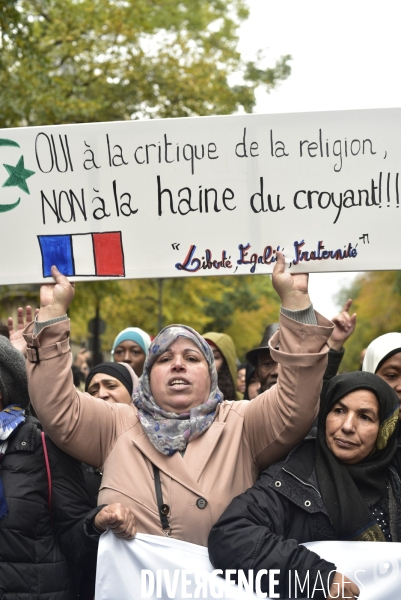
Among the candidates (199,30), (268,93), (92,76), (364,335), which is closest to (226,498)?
(92,76)

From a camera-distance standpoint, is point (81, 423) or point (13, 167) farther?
point (13, 167)

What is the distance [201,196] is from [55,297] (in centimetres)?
78

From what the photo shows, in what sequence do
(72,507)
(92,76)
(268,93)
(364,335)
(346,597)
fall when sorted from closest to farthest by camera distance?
(346,597)
(72,507)
(92,76)
(268,93)
(364,335)

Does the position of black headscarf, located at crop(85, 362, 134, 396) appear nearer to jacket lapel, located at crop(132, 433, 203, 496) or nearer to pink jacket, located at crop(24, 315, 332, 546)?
pink jacket, located at crop(24, 315, 332, 546)

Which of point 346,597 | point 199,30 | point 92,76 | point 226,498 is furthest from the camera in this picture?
point 199,30

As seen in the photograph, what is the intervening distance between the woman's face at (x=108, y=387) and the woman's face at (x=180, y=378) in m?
0.96

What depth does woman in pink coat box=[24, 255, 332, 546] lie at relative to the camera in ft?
9.99

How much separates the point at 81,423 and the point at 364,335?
4676cm

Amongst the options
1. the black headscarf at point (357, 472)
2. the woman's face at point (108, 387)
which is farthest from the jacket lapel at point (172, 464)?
the woman's face at point (108, 387)

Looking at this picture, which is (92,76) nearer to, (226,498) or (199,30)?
(199,30)

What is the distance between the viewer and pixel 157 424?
3189 millimetres

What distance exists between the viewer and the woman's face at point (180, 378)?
10.7 ft

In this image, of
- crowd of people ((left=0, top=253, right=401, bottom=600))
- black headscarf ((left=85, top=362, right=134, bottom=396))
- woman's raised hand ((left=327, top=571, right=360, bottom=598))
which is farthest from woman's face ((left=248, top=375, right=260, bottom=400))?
woman's raised hand ((left=327, top=571, right=360, bottom=598))

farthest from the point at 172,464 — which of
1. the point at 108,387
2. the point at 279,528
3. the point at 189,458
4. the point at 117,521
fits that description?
the point at 108,387
